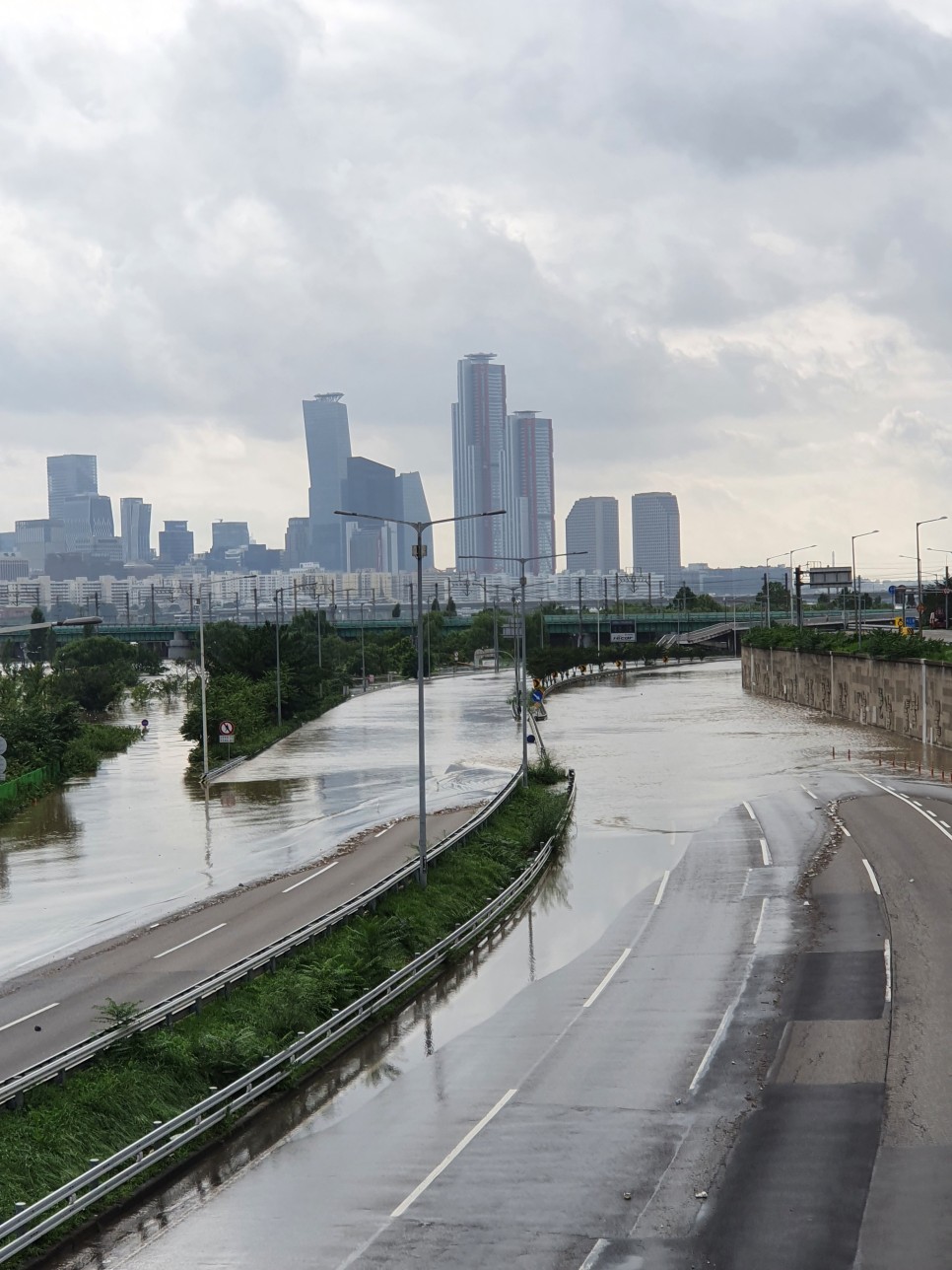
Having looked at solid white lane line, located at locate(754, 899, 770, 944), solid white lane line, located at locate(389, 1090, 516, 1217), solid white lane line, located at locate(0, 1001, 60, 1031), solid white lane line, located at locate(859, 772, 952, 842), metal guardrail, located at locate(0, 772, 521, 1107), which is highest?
metal guardrail, located at locate(0, 772, 521, 1107)

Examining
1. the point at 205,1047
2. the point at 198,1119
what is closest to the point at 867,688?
the point at 205,1047

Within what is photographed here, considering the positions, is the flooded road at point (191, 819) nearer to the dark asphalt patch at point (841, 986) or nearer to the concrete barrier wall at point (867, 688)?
the dark asphalt patch at point (841, 986)

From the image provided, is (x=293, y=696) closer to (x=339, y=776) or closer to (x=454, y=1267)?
(x=339, y=776)

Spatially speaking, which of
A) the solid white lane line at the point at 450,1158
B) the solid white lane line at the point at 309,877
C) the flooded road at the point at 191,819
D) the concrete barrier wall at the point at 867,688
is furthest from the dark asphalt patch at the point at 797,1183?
the concrete barrier wall at the point at 867,688

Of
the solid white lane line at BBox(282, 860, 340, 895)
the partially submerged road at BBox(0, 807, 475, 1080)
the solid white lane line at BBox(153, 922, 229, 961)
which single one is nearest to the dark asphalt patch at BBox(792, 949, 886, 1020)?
the partially submerged road at BBox(0, 807, 475, 1080)

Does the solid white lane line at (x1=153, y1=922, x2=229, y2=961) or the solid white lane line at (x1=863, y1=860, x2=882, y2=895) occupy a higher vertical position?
the solid white lane line at (x1=863, y1=860, x2=882, y2=895)

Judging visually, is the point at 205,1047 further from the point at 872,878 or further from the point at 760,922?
the point at 872,878

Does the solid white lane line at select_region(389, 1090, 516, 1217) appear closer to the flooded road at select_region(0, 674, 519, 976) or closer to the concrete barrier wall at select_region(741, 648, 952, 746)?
the flooded road at select_region(0, 674, 519, 976)
